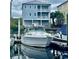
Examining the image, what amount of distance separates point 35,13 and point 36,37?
0.23 m

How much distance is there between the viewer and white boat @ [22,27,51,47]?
1.67 m

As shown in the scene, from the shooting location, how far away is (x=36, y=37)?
5.49 ft

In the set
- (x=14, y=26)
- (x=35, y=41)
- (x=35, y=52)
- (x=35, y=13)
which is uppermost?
(x=35, y=13)

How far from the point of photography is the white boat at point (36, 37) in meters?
1.67

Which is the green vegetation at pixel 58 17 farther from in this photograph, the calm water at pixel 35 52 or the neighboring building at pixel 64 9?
the calm water at pixel 35 52

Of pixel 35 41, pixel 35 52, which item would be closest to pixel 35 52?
pixel 35 52

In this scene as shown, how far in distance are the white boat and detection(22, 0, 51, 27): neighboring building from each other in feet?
0.22

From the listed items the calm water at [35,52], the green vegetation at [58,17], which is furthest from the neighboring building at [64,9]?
the calm water at [35,52]

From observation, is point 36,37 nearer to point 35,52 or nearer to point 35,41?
point 35,41

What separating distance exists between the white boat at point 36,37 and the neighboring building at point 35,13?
0.22 ft

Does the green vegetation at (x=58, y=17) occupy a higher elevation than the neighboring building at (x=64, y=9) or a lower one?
lower
